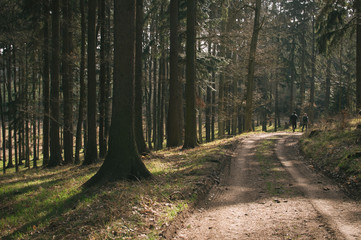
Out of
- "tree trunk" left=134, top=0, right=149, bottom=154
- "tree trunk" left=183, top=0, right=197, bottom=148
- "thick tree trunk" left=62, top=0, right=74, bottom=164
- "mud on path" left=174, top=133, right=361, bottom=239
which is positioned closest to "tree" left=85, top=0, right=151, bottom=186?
"mud on path" left=174, top=133, right=361, bottom=239

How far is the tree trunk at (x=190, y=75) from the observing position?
1625cm

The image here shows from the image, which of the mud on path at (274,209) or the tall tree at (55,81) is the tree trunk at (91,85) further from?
the mud on path at (274,209)

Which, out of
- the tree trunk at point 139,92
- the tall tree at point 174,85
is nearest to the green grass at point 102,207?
the tree trunk at point 139,92

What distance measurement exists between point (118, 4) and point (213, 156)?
740 cm

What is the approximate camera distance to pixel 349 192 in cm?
805

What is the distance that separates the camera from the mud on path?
5.62m

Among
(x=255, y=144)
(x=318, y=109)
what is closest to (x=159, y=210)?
(x=255, y=144)

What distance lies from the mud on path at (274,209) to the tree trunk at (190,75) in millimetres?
5736

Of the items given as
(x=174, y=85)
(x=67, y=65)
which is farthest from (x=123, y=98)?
(x=67, y=65)

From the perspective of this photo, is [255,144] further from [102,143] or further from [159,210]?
[159,210]

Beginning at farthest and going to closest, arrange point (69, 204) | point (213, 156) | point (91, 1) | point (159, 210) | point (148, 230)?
1. point (91, 1)
2. point (213, 156)
3. point (69, 204)
4. point (159, 210)
5. point (148, 230)

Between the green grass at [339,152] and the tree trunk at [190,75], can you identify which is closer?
the green grass at [339,152]

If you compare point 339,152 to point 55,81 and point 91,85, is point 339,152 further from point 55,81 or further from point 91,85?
point 55,81

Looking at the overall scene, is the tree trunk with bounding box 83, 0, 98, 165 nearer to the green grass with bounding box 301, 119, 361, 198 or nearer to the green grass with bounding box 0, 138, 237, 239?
the green grass with bounding box 0, 138, 237, 239
